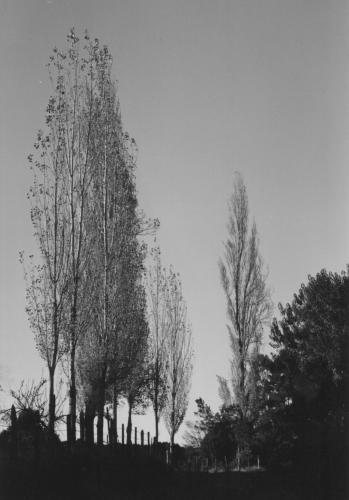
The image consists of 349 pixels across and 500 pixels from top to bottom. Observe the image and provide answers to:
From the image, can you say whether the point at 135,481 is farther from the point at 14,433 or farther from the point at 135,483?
the point at 14,433

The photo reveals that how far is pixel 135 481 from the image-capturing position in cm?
1367

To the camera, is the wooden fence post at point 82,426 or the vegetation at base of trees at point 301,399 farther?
the vegetation at base of trees at point 301,399

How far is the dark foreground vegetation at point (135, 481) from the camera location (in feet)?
32.3

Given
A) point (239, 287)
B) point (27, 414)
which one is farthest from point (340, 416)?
point (27, 414)

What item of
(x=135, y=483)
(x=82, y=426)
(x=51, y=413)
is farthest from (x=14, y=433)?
(x=135, y=483)

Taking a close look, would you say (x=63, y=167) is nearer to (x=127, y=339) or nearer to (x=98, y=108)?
(x=98, y=108)

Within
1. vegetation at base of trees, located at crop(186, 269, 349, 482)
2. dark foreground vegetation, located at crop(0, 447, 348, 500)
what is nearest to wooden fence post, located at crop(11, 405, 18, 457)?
dark foreground vegetation, located at crop(0, 447, 348, 500)

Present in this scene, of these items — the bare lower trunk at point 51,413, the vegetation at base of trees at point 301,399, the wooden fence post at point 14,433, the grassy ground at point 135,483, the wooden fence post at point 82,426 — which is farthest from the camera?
the vegetation at base of trees at point 301,399

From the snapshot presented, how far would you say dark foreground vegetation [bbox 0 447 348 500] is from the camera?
32.3 ft

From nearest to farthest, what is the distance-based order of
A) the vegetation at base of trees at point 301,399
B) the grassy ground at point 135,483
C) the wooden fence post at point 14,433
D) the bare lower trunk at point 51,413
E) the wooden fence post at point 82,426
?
1. the grassy ground at point 135,483
2. the wooden fence post at point 14,433
3. the bare lower trunk at point 51,413
4. the wooden fence post at point 82,426
5. the vegetation at base of trees at point 301,399

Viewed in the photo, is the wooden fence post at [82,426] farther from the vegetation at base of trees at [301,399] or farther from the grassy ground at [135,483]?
the vegetation at base of trees at [301,399]

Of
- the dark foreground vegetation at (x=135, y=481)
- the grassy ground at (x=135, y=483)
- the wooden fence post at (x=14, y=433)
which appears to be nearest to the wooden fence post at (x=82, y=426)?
the dark foreground vegetation at (x=135, y=481)

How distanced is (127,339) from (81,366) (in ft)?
5.23

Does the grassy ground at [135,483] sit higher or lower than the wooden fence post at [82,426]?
lower
